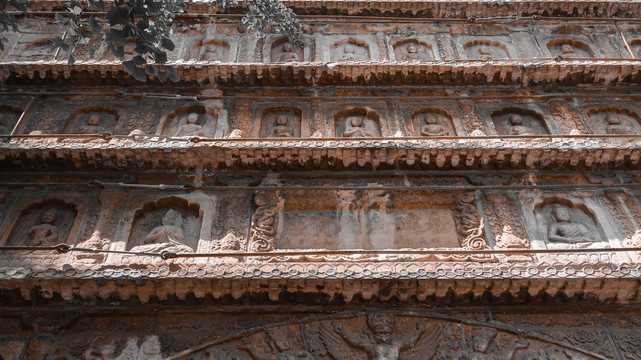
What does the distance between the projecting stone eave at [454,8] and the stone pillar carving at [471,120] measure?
3073 mm

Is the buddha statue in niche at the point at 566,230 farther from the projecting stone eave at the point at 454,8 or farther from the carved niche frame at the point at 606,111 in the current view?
the projecting stone eave at the point at 454,8

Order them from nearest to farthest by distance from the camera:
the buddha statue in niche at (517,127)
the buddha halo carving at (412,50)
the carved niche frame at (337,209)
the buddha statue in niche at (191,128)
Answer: the carved niche frame at (337,209), the buddha statue in niche at (191,128), the buddha statue in niche at (517,127), the buddha halo carving at (412,50)

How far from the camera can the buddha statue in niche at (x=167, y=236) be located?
8807mm

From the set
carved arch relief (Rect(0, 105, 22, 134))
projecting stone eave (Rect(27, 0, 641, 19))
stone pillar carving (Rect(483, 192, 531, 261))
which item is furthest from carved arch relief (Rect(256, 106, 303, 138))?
carved arch relief (Rect(0, 105, 22, 134))

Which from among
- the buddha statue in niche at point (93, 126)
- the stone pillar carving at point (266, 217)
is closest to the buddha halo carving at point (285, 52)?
the buddha statue in niche at point (93, 126)

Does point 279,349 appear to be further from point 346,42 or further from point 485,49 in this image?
point 485,49

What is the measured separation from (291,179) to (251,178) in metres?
0.64

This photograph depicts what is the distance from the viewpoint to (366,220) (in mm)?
9453

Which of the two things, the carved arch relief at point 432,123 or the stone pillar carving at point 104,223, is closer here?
the stone pillar carving at point 104,223

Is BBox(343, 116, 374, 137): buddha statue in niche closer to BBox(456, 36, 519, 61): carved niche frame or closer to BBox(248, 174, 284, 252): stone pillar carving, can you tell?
BBox(248, 174, 284, 252): stone pillar carving

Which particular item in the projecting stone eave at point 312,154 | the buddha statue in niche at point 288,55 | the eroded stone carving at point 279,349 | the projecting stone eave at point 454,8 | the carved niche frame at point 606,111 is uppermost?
the projecting stone eave at point 454,8

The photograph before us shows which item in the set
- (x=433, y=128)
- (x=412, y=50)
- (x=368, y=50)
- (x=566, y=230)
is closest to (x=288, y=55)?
(x=368, y=50)

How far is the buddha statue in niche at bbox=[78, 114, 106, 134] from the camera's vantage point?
434 inches

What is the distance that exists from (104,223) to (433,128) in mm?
5830
